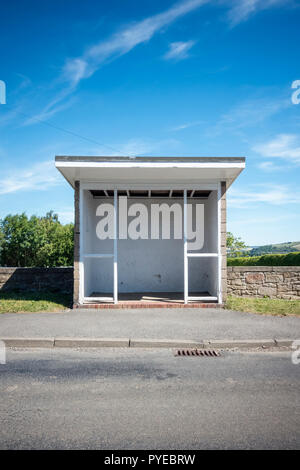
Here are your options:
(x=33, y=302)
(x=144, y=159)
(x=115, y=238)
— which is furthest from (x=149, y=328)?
(x=33, y=302)

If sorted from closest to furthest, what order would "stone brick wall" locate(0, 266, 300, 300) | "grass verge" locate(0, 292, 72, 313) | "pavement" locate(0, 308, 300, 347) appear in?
1. "pavement" locate(0, 308, 300, 347)
2. "grass verge" locate(0, 292, 72, 313)
3. "stone brick wall" locate(0, 266, 300, 300)

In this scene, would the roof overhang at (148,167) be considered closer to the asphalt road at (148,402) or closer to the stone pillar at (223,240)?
the stone pillar at (223,240)

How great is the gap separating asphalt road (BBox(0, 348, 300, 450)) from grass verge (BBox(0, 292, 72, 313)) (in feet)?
10.6

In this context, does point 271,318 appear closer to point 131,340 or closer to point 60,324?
point 131,340

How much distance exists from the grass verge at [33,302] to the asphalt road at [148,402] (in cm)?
324

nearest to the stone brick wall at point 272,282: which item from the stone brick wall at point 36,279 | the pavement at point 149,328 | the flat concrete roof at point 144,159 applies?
the pavement at point 149,328

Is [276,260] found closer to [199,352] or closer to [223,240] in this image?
[223,240]

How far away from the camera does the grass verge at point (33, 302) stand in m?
8.41

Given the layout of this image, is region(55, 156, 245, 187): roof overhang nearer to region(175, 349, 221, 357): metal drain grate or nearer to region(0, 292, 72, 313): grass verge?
region(0, 292, 72, 313): grass verge

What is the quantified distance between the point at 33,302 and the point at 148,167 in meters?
4.78

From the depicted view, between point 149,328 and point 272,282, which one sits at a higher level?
point 272,282

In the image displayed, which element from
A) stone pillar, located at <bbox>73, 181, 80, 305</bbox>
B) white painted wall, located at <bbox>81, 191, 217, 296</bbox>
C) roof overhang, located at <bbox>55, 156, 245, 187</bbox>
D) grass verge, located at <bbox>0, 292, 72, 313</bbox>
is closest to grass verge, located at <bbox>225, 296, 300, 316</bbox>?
white painted wall, located at <bbox>81, 191, 217, 296</bbox>

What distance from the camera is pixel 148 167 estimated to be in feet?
26.5

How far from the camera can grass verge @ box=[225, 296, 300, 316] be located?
8141mm
